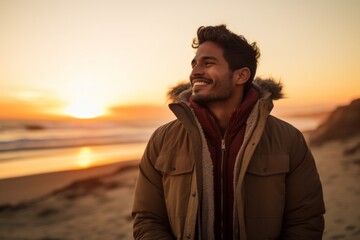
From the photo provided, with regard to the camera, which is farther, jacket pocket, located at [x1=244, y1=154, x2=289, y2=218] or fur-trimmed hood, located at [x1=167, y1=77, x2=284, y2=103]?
fur-trimmed hood, located at [x1=167, y1=77, x2=284, y2=103]

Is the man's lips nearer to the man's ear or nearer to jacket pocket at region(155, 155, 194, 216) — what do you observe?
the man's ear

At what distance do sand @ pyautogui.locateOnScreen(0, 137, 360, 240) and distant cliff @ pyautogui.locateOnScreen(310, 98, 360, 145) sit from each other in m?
0.33

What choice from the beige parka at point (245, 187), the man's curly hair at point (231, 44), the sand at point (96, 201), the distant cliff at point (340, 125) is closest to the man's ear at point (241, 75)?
the man's curly hair at point (231, 44)

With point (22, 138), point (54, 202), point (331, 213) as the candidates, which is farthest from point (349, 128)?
point (22, 138)

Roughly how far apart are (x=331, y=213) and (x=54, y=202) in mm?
4578

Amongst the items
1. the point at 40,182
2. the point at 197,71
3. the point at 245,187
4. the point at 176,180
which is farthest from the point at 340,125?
the point at 176,180

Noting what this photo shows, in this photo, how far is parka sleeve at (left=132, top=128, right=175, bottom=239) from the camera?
2566mm

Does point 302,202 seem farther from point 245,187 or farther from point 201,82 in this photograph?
point 201,82

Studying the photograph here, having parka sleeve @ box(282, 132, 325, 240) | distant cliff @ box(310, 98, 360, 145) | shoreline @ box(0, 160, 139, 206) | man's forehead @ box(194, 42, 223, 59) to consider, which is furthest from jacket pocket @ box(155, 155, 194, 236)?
distant cliff @ box(310, 98, 360, 145)

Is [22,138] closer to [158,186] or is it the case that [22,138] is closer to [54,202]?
[54,202]

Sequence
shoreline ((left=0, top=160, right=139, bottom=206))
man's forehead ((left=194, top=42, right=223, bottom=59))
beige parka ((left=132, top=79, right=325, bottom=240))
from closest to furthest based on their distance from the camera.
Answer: beige parka ((left=132, top=79, right=325, bottom=240)) < man's forehead ((left=194, top=42, right=223, bottom=59)) < shoreline ((left=0, top=160, right=139, bottom=206))

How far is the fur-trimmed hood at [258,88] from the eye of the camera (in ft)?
9.45

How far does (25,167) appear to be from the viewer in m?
7.89

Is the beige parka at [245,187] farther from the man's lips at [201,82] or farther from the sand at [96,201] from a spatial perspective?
the sand at [96,201]
